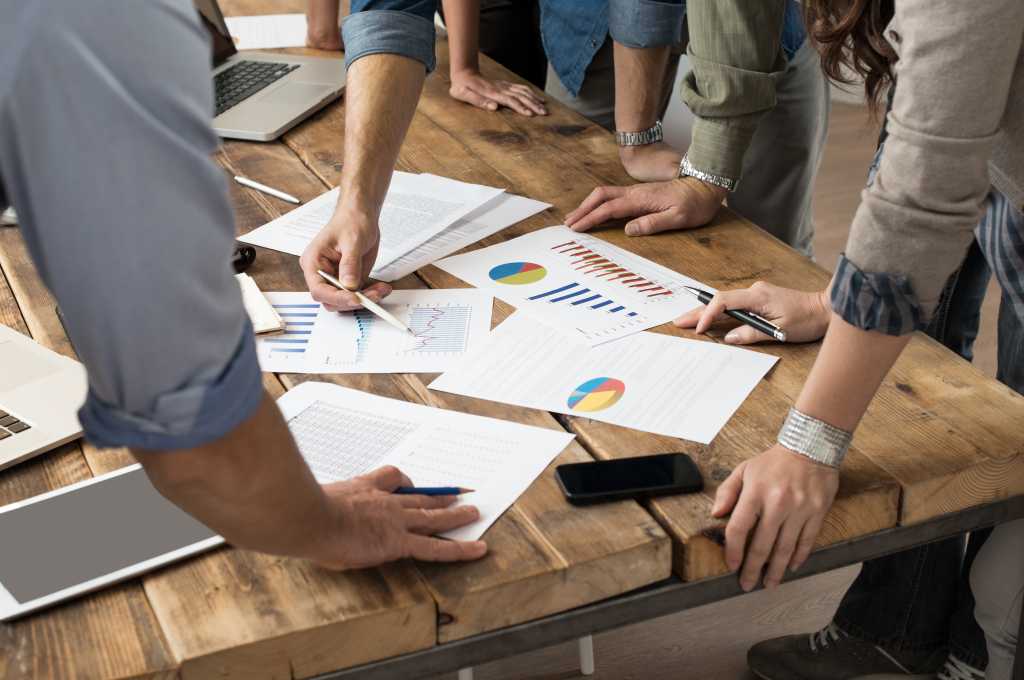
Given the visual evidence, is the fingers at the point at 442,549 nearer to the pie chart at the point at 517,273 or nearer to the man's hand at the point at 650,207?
the pie chart at the point at 517,273

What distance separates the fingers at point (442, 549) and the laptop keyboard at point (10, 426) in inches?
19.0

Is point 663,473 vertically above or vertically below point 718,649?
above

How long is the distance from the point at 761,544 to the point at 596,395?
0.91 ft

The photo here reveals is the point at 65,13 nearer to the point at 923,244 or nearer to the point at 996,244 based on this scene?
the point at 923,244

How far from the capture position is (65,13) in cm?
54

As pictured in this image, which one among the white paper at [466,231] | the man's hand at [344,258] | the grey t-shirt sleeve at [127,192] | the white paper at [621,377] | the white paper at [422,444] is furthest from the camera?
the white paper at [466,231]

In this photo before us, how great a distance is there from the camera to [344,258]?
149cm

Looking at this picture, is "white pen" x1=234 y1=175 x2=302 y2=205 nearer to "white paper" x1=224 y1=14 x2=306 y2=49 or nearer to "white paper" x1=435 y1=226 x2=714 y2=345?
"white paper" x1=435 y1=226 x2=714 y2=345

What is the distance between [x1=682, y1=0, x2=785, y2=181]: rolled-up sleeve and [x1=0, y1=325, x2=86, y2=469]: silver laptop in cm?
96

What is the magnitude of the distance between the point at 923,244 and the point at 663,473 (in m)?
0.32

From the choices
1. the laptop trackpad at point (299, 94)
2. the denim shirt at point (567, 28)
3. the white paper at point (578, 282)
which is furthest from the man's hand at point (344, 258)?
the laptop trackpad at point (299, 94)

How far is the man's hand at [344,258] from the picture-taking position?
146cm

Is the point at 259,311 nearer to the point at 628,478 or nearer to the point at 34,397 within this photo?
the point at 34,397

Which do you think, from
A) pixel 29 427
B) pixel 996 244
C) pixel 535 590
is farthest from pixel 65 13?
pixel 996 244
